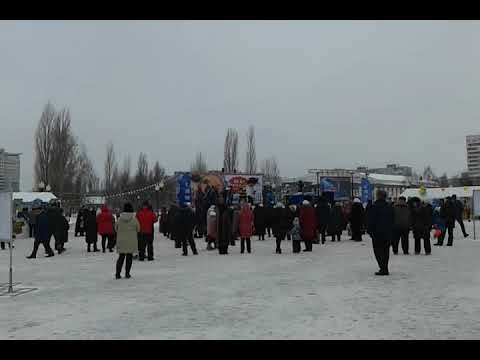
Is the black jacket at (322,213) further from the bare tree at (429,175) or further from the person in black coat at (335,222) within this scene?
the bare tree at (429,175)

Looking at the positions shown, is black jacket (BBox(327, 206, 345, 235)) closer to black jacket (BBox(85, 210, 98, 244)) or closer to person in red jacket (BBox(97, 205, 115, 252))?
person in red jacket (BBox(97, 205, 115, 252))

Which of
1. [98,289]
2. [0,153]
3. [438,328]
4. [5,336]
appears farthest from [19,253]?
[0,153]

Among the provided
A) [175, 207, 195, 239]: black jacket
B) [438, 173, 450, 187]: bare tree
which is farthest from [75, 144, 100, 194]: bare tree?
[438, 173, 450, 187]: bare tree

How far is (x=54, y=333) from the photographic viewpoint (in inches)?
216

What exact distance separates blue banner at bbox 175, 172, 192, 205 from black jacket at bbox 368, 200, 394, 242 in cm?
1739

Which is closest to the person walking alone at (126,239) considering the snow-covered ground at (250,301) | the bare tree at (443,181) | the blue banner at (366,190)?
the snow-covered ground at (250,301)

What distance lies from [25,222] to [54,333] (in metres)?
23.0

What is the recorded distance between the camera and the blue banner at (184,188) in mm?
26500

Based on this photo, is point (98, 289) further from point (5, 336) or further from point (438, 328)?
point (438, 328)

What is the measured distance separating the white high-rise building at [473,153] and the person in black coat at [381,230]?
292 feet

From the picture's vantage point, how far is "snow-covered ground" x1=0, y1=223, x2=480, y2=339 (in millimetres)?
5523
